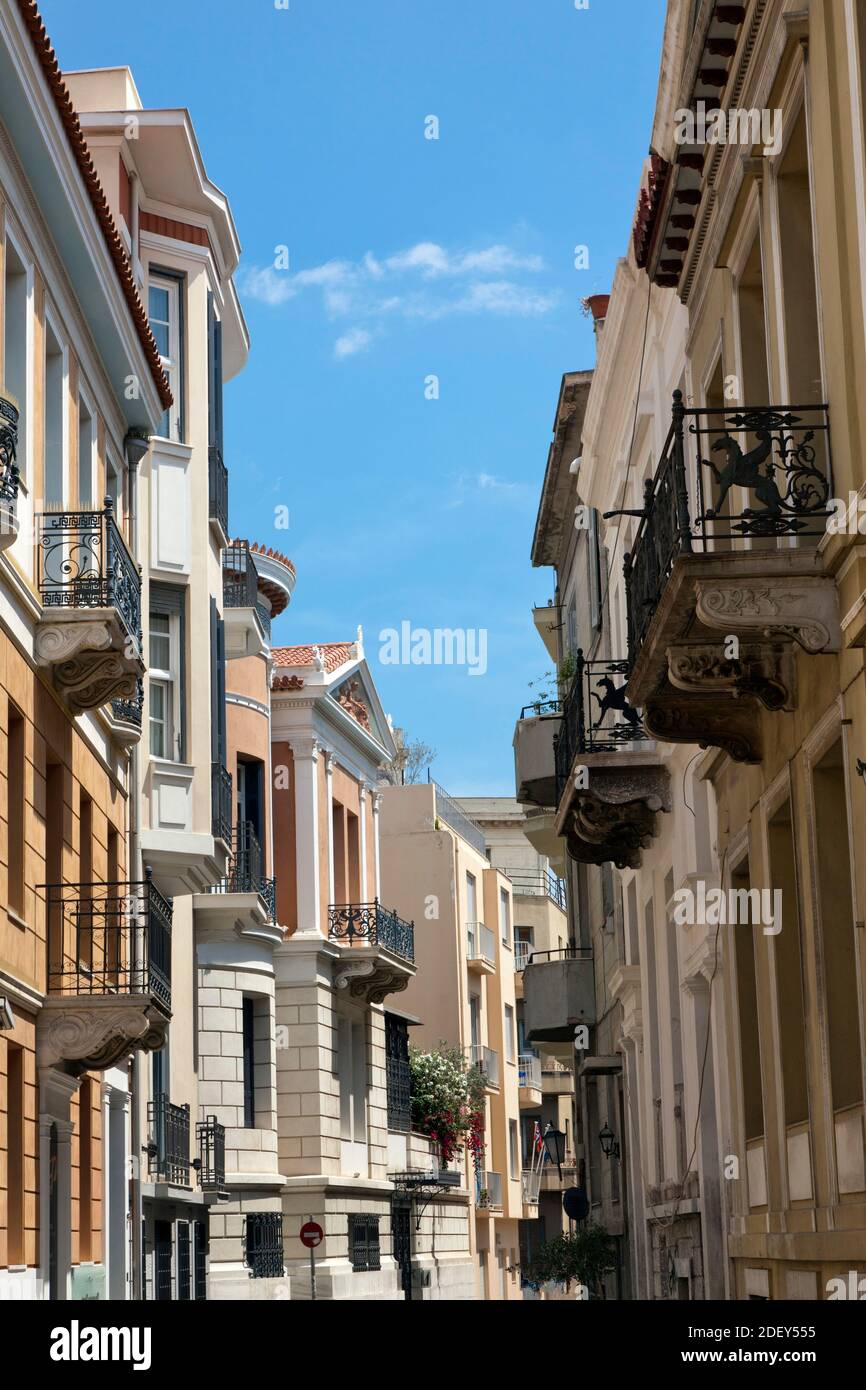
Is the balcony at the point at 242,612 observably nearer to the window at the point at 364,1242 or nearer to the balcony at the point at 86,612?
the balcony at the point at 86,612

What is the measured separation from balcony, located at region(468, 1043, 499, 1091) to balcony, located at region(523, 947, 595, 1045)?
25.8 meters

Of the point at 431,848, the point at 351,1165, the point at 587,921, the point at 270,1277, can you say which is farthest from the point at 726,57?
the point at 431,848

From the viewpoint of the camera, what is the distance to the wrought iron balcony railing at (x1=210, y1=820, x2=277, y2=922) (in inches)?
1407

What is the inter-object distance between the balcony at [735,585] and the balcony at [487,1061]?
4370 centimetres

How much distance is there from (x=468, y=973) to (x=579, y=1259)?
33738mm

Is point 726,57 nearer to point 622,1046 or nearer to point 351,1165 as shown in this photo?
point 622,1046

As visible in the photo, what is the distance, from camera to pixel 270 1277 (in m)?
36.8

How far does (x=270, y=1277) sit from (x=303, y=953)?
20.0 feet

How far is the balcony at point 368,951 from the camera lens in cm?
4141

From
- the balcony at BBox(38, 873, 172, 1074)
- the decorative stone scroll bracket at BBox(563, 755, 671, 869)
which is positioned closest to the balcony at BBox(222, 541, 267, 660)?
the decorative stone scroll bracket at BBox(563, 755, 671, 869)

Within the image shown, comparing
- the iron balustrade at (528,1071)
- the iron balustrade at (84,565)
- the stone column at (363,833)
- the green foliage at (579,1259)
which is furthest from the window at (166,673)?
the iron balustrade at (528,1071)

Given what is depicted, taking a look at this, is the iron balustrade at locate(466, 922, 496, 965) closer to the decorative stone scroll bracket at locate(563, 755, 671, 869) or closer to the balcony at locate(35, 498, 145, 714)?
the decorative stone scroll bracket at locate(563, 755, 671, 869)

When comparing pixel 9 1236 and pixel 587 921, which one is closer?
A: pixel 9 1236
